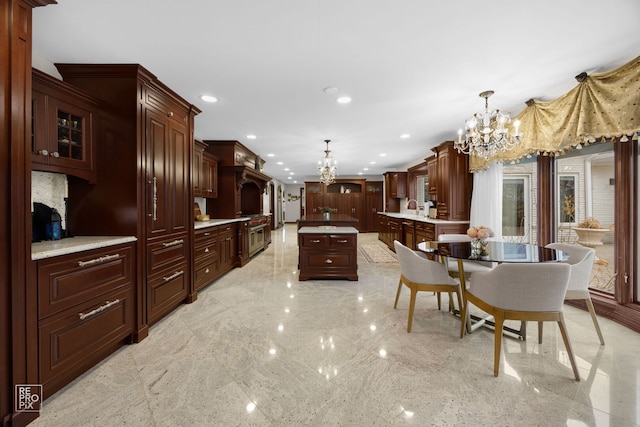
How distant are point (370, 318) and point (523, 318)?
137 cm

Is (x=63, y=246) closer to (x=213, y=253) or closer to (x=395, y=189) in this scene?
(x=213, y=253)

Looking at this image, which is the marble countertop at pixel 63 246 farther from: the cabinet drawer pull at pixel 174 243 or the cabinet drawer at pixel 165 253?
the cabinet drawer pull at pixel 174 243

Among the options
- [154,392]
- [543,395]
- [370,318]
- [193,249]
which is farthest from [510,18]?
[193,249]

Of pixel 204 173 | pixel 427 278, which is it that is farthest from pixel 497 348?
pixel 204 173

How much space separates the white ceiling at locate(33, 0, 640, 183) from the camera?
1777 mm

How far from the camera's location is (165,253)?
271cm

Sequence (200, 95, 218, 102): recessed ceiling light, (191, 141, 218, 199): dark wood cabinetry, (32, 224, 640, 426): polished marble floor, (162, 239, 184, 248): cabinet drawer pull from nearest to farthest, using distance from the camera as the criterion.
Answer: (32, 224, 640, 426): polished marble floor, (162, 239, 184, 248): cabinet drawer pull, (200, 95, 218, 102): recessed ceiling light, (191, 141, 218, 199): dark wood cabinetry

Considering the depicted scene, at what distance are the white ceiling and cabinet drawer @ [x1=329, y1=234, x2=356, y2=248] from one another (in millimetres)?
1954

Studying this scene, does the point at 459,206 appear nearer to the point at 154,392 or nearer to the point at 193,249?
the point at 193,249

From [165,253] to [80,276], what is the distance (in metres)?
0.90

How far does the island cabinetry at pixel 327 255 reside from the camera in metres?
4.12

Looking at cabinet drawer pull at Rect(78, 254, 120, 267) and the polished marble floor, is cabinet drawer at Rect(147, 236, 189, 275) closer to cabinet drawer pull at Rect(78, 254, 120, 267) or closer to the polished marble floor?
cabinet drawer pull at Rect(78, 254, 120, 267)

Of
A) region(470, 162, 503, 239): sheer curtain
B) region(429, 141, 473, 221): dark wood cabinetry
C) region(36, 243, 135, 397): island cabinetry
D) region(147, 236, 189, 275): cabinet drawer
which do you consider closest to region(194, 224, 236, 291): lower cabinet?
region(147, 236, 189, 275): cabinet drawer

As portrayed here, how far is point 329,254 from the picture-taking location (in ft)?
13.6
